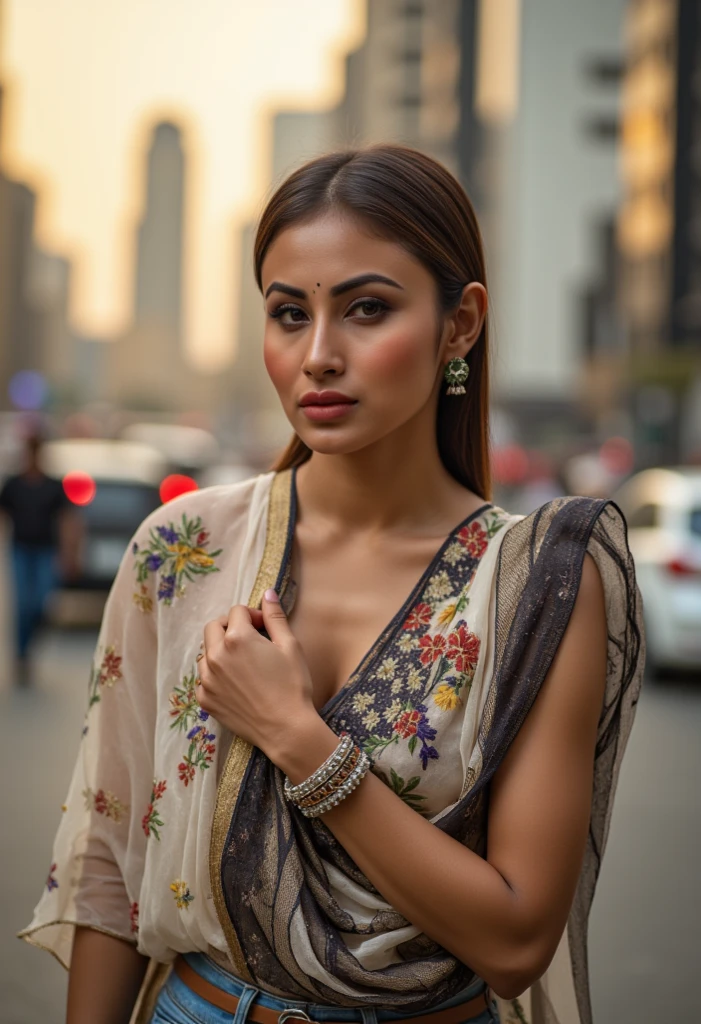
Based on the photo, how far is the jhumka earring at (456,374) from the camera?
2.21 m

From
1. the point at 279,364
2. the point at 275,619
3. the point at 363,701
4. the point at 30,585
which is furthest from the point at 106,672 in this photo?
the point at 30,585

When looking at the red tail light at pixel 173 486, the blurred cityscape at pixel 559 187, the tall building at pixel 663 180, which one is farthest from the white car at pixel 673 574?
the tall building at pixel 663 180

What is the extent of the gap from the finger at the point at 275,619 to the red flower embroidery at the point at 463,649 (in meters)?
0.22

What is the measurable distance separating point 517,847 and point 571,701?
0.67ft

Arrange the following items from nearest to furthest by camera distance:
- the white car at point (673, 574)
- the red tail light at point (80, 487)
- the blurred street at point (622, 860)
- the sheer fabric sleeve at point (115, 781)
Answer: the sheer fabric sleeve at point (115, 781)
the blurred street at point (622, 860)
the white car at point (673, 574)
the red tail light at point (80, 487)

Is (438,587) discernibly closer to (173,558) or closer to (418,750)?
(418,750)

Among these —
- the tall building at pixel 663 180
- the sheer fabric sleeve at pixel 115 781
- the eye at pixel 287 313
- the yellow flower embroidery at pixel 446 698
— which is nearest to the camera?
the yellow flower embroidery at pixel 446 698

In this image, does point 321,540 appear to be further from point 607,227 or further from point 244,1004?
point 607,227

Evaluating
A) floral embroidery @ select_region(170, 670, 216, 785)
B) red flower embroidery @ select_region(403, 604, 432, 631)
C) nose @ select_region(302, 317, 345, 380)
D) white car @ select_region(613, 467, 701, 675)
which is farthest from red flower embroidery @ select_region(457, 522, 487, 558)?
white car @ select_region(613, 467, 701, 675)

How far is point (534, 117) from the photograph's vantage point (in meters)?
114

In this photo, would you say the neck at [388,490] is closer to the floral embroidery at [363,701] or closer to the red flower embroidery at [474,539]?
the red flower embroidery at [474,539]

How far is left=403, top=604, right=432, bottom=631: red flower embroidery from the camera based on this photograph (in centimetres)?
205

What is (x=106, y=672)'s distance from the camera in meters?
2.19

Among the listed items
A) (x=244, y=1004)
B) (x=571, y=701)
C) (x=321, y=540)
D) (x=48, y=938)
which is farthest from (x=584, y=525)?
(x=48, y=938)
